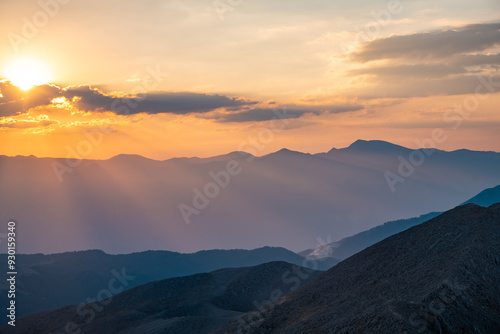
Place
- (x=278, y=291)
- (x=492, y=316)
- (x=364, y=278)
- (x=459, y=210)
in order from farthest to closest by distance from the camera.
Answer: (x=278, y=291), (x=459, y=210), (x=364, y=278), (x=492, y=316)

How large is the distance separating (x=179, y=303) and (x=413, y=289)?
47300 millimetres

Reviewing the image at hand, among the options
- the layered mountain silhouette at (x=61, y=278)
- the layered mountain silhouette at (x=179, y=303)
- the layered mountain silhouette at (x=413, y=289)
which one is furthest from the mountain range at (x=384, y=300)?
the layered mountain silhouette at (x=61, y=278)

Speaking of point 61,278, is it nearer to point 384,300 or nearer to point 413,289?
point 384,300

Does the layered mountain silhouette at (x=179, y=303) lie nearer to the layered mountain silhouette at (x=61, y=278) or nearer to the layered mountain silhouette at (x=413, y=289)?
the layered mountain silhouette at (x=413, y=289)

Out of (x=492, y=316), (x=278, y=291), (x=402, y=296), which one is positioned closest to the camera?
(x=492, y=316)

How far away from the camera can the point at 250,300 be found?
72.9 metres

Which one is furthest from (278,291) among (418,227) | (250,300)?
(418,227)

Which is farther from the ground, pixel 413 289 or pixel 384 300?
pixel 413 289

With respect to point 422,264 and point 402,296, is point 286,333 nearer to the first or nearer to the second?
point 402,296

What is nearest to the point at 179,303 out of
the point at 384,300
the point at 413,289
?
the point at 384,300

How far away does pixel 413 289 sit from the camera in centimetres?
3497

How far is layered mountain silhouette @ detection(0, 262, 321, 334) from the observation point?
213 ft

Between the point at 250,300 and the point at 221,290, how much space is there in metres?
6.86

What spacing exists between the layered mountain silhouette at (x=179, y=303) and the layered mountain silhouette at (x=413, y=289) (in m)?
16.5
